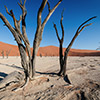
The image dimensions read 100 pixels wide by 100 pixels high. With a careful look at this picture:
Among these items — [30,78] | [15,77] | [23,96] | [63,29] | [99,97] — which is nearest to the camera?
[99,97]

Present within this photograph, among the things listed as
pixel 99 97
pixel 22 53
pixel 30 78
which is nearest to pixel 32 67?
pixel 30 78

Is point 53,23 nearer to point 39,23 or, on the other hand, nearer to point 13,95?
point 39,23

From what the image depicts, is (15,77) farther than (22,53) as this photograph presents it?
Yes

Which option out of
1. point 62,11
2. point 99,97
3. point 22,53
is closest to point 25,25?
point 22,53

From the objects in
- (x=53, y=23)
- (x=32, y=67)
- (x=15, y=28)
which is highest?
(x=53, y=23)

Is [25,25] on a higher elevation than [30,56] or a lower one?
higher

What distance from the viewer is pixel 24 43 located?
3.02m

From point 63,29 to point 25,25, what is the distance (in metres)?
A: 1.95

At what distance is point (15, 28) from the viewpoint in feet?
9.83

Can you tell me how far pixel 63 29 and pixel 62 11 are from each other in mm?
963

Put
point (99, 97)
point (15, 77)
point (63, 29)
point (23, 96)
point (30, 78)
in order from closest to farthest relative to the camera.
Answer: point (99, 97), point (23, 96), point (30, 78), point (15, 77), point (63, 29)

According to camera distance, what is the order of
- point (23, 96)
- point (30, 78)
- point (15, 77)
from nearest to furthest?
point (23, 96) → point (30, 78) → point (15, 77)

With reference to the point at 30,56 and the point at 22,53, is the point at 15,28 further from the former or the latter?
the point at 30,56

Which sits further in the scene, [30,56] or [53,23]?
[53,23]
